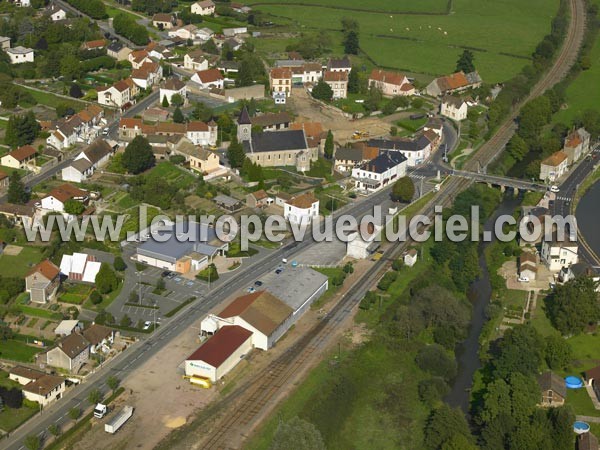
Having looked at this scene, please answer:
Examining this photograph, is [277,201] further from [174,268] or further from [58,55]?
[58,55]

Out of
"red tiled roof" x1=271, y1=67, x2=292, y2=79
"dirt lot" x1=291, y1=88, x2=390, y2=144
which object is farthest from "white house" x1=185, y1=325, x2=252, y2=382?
"red tiled roof" x1=271, y1=67, x2=292, y2=79

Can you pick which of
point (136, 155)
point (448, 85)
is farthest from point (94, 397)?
point (448, 85)

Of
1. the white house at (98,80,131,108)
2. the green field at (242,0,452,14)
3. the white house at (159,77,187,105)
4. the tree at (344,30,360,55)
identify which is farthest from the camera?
the green field at (242,0,452,14)

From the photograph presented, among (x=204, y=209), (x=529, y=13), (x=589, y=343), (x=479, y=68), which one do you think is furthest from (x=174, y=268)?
(x=529, y=13)

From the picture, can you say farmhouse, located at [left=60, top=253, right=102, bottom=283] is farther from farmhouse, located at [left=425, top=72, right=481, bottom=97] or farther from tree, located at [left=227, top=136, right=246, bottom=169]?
farmhouse, located at [left=425, top=72, right=481, bottom=97]

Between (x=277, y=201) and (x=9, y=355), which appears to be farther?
(x=277, y=201)
